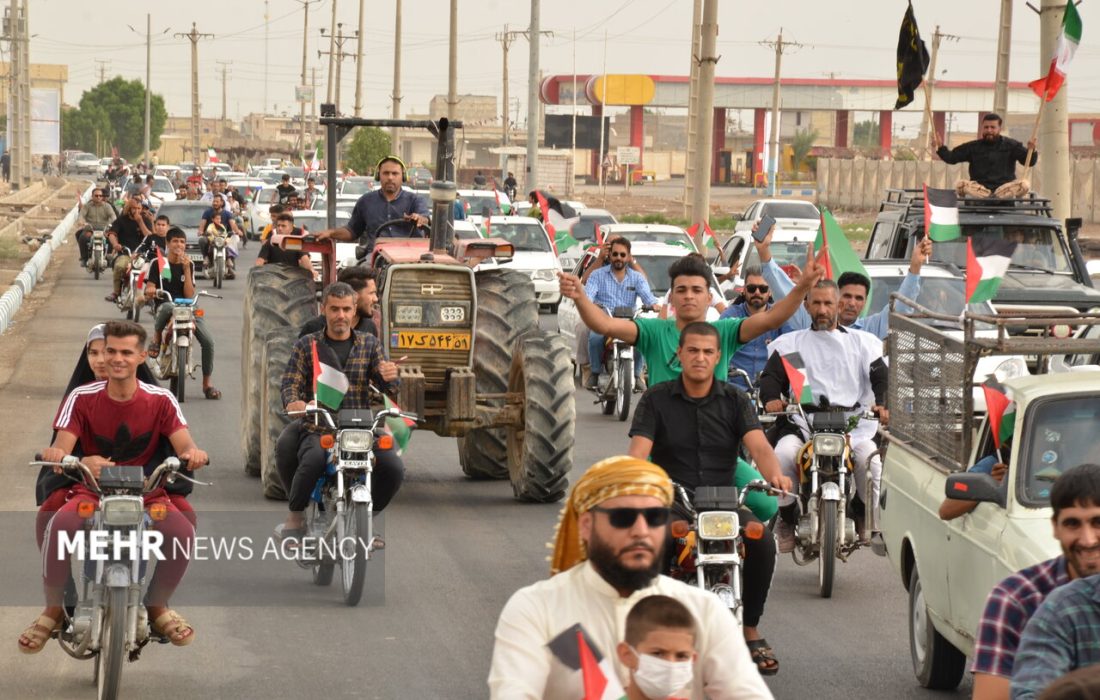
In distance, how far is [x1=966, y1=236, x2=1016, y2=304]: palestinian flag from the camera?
555 inches

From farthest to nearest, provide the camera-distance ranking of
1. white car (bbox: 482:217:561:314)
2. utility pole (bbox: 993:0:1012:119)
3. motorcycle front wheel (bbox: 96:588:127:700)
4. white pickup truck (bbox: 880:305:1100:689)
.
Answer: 1. utility pole (bbox: 993:0:1012:119)
2. white car (bbox: 482:217:561:314)
3. motorcycle front wheel (bbox: 96:588:127:700)
4. white pickup truck (bbox: 880:305:1100:689)

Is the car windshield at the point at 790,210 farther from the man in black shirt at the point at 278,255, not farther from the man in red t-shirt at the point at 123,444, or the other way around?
the man in red t-shirt at the point at 123,444

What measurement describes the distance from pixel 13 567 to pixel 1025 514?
6.24 meters

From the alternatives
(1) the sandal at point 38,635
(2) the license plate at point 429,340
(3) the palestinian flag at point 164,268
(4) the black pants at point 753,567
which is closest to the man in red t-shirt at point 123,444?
(1) the sandal at point 38,635

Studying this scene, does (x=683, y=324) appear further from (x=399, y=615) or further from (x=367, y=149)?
(x=367, y=149)

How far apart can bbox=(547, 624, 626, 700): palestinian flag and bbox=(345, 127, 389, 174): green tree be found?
93027mm

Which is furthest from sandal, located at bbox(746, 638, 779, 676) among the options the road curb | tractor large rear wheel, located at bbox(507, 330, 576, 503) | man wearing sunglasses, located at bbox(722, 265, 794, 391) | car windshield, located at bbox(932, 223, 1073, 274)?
the road curb

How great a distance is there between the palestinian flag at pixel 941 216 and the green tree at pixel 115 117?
16362cm

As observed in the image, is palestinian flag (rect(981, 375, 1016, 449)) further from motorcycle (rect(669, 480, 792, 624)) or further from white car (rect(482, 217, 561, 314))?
white car (rect(482, 217, 561, 314))

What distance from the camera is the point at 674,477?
327 inches

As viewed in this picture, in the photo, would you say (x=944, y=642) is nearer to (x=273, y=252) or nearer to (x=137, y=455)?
(x=137, y=455)

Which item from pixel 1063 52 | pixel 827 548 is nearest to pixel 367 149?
pixel 1063 52

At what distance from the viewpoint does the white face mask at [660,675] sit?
4.52 metres

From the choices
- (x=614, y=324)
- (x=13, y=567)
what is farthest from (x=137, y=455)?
(x=13, y=567)
